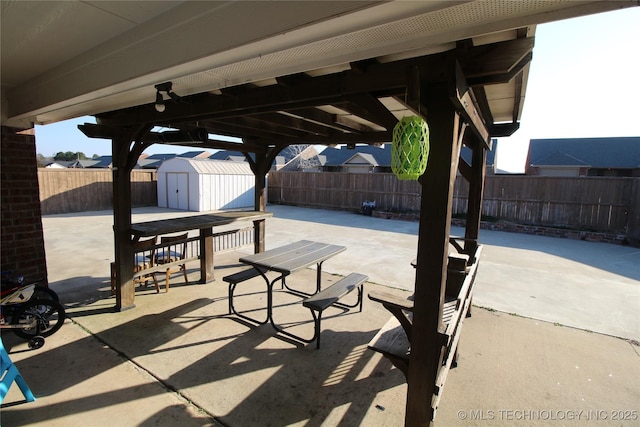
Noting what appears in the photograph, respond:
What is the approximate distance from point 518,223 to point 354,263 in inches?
320

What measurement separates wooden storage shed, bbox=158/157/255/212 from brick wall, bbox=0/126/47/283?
1031 centimetres

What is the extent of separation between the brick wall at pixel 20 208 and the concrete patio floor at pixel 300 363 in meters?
0.75

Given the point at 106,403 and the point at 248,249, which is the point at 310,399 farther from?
the point at 248,249

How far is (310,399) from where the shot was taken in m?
2.42

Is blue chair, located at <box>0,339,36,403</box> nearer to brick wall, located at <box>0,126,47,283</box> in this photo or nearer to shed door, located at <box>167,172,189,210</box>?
brick wall, located at <box>0,126,47,283</box>

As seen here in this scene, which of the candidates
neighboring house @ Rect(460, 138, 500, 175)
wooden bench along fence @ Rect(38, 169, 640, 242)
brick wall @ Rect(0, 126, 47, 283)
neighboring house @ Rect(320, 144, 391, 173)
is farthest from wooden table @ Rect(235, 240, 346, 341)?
neighboring house @ Rect(320, 144, 391, 173)

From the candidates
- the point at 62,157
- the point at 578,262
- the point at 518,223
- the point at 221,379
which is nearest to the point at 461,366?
the point at 221,379

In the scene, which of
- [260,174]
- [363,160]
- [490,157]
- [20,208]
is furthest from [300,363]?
[490,157]

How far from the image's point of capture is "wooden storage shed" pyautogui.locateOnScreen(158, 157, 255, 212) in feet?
45.5

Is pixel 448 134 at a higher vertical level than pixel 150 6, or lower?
lower

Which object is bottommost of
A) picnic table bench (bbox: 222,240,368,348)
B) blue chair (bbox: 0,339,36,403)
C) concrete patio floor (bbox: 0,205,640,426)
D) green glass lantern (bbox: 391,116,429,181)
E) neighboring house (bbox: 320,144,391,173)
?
concrete patio floor (bbox: 0,205,640,426)

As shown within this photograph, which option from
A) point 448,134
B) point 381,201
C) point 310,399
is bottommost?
point 310,399

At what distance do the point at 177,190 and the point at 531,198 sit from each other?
14823 millimetres

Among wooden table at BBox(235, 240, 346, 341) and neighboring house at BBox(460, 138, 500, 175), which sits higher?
neighboring house at BBox(460, 138, 500, 175)
